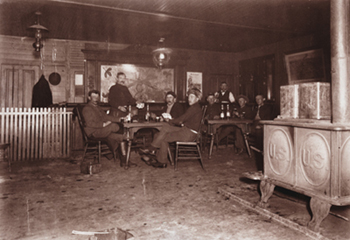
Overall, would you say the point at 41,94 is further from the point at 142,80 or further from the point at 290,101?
the point at 290,101

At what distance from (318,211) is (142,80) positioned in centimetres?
897

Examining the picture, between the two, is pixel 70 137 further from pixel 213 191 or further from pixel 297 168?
pixel 297 168

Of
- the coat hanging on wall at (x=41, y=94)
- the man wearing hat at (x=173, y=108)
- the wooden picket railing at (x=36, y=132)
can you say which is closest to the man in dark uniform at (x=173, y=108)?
the man wearing hat at (x=173, y=108)

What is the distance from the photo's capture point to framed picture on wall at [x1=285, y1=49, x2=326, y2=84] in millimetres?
8414

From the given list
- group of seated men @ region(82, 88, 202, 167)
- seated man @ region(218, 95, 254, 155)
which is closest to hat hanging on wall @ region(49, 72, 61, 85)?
group of seated men @ region(82, 88, 202, 167)

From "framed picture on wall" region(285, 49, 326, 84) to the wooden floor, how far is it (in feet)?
17.0

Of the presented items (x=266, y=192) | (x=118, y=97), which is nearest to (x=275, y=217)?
(x=266, y=192)

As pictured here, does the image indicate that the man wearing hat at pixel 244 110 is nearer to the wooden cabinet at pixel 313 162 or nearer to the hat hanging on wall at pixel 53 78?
the wooden cabinet at pixel 313 162

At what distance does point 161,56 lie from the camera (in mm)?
10648

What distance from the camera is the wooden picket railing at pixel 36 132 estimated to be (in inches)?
243

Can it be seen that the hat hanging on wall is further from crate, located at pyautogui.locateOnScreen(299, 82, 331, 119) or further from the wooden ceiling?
crate, located at pyautogui.locateOnScreen(299, 82, 331, 119)

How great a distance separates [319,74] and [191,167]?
18.3 ft

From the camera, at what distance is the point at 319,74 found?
8445 millimetres

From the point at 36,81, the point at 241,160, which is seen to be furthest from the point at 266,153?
the point at 36,81
